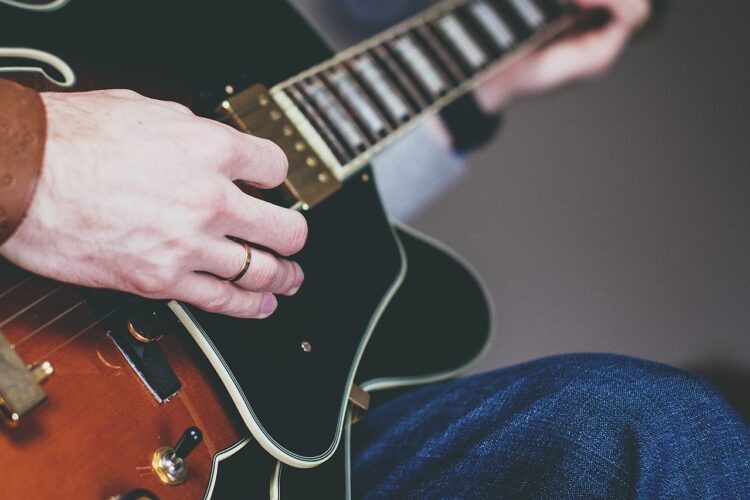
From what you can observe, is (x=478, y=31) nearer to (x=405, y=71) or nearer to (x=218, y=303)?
(x=405, y=71)

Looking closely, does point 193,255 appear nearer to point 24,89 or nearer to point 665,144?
point 24,89

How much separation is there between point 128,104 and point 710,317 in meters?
1.30

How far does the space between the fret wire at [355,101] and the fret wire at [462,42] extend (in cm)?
23

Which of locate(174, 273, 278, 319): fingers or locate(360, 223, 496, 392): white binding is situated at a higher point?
locate(174, 273, 278, 319): fingers

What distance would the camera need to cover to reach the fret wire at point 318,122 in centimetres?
77

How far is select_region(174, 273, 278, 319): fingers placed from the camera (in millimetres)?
521

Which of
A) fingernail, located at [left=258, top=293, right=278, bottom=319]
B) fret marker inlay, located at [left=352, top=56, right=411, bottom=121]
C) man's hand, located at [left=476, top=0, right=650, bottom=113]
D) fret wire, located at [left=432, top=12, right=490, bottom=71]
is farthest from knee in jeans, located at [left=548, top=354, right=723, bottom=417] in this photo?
man's hand, located at [left=476, top=0, right=650, bottom=113]

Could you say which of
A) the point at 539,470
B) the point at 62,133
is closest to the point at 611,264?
the point at 539,470

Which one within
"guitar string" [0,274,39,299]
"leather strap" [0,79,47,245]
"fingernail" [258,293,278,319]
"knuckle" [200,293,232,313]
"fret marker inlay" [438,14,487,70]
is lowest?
"fingernail" [258,293,278,319]

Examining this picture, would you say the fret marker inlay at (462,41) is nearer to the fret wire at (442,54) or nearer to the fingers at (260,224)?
the fret wire at (442,54)

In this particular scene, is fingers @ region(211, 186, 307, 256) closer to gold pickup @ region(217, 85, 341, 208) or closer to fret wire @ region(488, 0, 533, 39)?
gold pickup @ region(217, 85, 341, 208)

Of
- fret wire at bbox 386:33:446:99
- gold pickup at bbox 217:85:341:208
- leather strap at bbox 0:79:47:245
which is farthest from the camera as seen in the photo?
fret wire at bbox 386:33:446:99

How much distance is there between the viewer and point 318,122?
78 centimetres

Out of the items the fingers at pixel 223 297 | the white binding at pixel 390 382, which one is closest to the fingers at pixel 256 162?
the fingers at pixel 223 297
